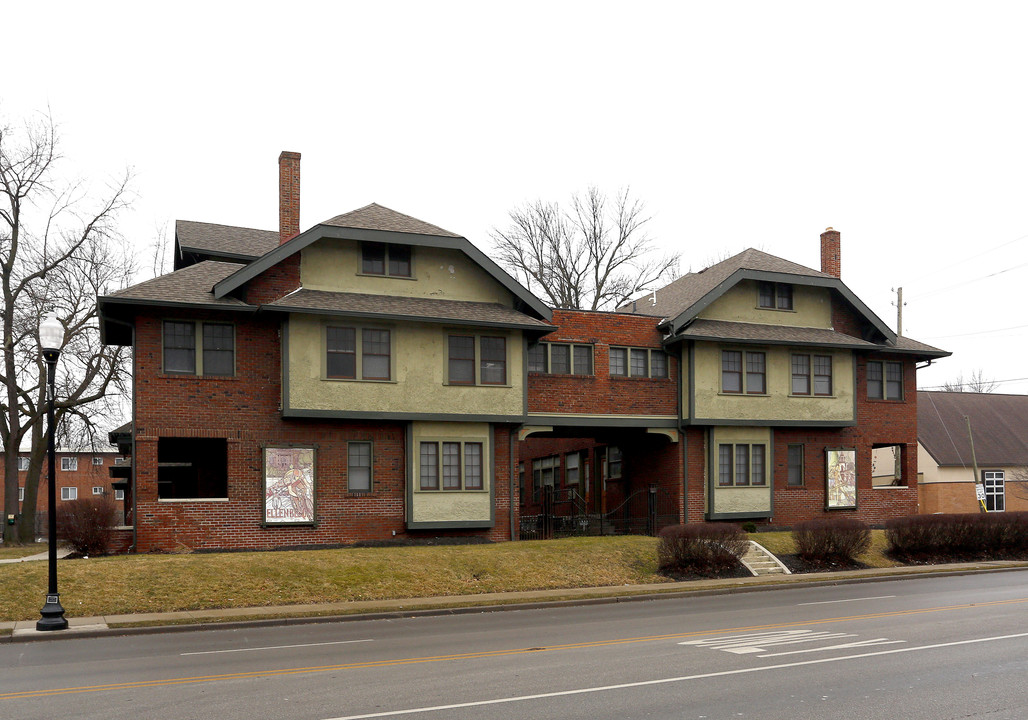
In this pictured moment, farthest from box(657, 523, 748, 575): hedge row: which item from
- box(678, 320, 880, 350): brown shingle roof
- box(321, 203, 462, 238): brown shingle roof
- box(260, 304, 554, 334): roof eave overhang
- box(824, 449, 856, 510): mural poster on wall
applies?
box(321, 203, 462, 238): brown shingle roof

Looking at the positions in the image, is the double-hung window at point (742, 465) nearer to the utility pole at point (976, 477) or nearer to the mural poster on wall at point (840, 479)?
the mural poster on wall at point (840, 479)

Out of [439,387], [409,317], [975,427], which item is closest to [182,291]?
[409,317]

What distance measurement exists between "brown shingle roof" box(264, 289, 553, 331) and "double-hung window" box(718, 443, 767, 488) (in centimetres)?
837

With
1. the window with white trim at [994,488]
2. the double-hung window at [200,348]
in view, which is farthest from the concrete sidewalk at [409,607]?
the window with white trim at [994,488]

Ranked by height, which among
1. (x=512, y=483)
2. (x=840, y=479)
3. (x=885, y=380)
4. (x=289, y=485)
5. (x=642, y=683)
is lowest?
(x=642, y=683)

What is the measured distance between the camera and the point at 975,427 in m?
51.4

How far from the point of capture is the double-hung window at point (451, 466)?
27.2m

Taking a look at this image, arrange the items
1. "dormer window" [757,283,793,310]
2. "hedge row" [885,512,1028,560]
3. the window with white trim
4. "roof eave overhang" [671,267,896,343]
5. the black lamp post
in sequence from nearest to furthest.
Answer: the black lamp post, "hedge row" [885,512,1028,560], "roof eave overhang" [671,267,896,343], "dormer window" [757,283,793,310], the window with white trim

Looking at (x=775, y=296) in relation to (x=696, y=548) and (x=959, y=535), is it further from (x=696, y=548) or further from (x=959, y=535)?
(x=696, y=548)

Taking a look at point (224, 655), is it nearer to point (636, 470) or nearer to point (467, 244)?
point (467, 244)

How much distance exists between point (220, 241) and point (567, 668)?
24852mm

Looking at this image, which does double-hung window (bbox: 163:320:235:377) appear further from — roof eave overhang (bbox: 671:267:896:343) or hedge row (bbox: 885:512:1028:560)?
hedge row (bbox: 885:512:1028:560)

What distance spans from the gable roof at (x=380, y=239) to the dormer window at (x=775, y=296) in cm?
885

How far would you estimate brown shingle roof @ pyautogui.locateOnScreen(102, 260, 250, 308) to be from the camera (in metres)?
24.0
